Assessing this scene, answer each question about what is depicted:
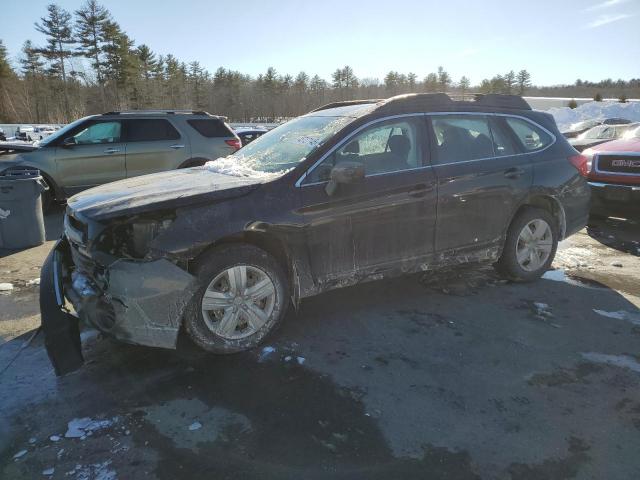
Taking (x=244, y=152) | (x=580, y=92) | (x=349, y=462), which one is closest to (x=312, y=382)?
(x=349, y=462)

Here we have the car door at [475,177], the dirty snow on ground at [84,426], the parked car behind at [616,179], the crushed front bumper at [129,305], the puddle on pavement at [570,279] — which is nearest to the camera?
the dirty snow on ground at [84,426]

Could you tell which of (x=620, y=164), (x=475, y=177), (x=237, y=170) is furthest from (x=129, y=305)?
(x=620, y=164)

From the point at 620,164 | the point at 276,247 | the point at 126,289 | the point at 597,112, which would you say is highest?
the point at 597,112

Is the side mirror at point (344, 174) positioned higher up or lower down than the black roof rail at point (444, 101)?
lower down

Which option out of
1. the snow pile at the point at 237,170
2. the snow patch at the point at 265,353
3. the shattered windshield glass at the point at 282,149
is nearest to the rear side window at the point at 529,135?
the shattered windshield glass at the point at 282,149

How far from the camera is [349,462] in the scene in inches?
96.7

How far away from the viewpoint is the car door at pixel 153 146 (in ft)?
29.4

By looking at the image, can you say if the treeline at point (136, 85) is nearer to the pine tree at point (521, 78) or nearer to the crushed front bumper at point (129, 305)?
the pine tree at point (521, 78)

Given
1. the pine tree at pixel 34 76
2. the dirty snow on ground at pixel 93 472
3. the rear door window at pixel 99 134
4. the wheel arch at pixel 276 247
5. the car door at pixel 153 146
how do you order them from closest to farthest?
the dirty snow on ground at pixel 93 472, the wheel arch at pixel 276 247, the rear door window at pixel 99 134, the car door at pixel 153 146, the pine tree at pixel 34 76

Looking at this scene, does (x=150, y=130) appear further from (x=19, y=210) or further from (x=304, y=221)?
(x=304, y=221)

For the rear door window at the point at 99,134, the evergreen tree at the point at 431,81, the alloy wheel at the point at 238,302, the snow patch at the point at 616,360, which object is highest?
the evergreen tree at the point at 431,81

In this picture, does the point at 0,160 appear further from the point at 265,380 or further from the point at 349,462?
the point at 349,462

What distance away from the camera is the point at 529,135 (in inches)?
204

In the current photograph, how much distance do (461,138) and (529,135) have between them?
106 centimetres
